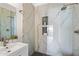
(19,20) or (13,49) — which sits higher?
(19,20)

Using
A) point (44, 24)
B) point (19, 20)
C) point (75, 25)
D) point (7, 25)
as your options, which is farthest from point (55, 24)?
point (7, 25)

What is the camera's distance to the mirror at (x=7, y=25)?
1362 mm

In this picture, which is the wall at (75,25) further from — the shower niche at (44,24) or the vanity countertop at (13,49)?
the vanity countertop at (13,49)

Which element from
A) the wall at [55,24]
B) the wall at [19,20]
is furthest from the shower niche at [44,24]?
the wall at [19,20]

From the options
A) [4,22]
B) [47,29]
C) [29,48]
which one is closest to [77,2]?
[47,29]

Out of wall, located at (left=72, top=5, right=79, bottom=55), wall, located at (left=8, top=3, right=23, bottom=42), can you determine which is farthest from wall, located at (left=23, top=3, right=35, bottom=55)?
wall, located at (left=72, top=5, right=79, bottom=55)

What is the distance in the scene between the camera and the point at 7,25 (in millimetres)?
1374

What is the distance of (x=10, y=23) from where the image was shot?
1.38 meters

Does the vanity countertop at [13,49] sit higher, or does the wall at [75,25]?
the wall at [75,25]

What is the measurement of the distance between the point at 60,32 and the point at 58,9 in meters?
0.29

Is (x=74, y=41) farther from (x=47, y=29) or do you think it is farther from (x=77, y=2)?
(x=77, y=2)

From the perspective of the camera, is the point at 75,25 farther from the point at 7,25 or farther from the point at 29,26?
the point at 7,25

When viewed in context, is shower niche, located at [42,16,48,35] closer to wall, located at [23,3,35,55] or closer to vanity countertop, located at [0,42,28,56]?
wall, located at [23,3,35,55]

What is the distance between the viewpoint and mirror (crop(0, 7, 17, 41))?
1.36 m
